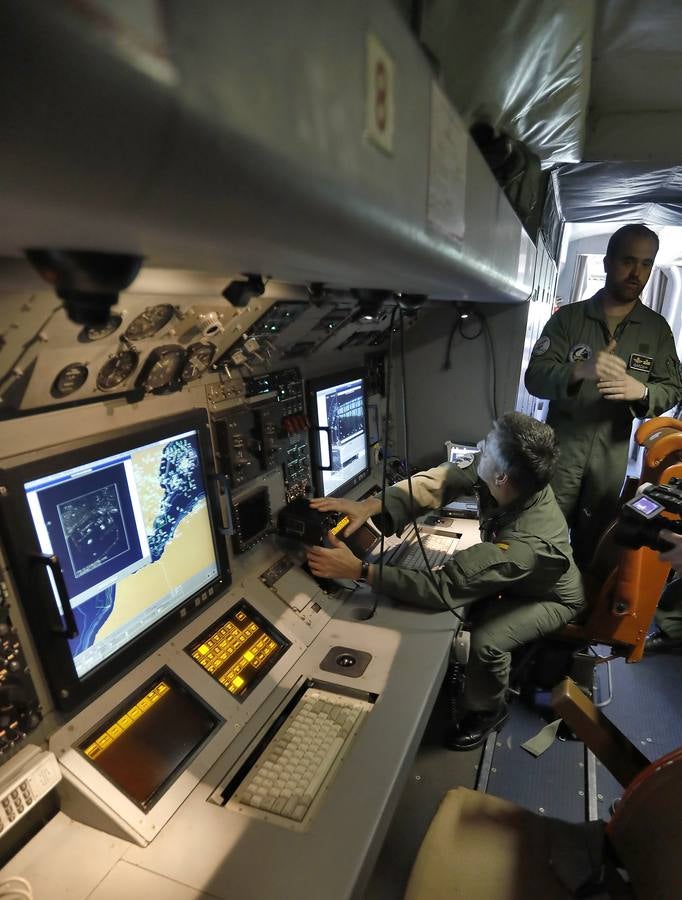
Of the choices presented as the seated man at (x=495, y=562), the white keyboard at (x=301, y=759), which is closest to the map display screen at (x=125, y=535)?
the white keyboard at (x=301, y=759)

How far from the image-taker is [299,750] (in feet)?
3.61

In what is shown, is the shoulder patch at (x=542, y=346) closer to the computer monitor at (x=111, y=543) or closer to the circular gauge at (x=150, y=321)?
the computer monitor at (x=111, y=543)

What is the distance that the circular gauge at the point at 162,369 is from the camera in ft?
3.76

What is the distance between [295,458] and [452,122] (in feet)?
4.00

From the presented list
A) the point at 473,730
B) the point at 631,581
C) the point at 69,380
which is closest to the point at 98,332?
the point at 69,380

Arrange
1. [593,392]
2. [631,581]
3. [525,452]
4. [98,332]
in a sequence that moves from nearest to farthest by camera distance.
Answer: [98,332]
[525,452]
[631,581]
[593,392]

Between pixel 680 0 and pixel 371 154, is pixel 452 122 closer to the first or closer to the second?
pixel 371 154

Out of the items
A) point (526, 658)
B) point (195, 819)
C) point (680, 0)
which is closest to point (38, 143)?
point (195, 819)

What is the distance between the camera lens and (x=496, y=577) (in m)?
1.66

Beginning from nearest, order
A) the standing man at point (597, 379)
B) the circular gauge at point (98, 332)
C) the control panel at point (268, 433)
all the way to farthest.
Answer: the circular gauge at point (98, 332) → the control panel at point (268, 433) → the standing man at point (597, 379)

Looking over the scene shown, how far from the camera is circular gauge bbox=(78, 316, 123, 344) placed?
36.8 inches

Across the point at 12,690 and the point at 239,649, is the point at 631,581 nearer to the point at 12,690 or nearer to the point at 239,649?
the point at 239,649

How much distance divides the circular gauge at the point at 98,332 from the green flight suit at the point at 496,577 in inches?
42.6

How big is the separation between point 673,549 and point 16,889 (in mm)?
1681
